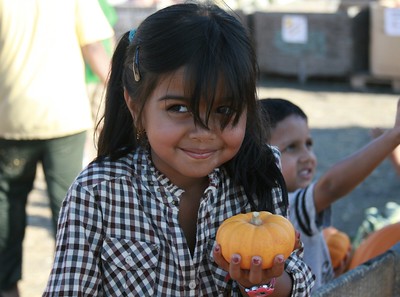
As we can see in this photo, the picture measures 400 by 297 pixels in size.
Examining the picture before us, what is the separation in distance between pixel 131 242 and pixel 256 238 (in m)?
0.33

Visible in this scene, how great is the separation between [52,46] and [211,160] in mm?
2003

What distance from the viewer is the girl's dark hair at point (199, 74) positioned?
5.89 ft

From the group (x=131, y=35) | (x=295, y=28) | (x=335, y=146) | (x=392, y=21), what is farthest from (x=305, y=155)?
(x=295, y=28)

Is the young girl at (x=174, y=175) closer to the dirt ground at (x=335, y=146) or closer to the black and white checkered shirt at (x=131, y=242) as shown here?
the black and white checkered shirt at (x=131, y=242)

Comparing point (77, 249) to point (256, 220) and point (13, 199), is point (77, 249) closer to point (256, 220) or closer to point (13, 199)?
point (256, 220)

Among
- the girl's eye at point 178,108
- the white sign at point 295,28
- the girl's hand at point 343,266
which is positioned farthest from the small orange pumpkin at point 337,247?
the white sign at point 295,28

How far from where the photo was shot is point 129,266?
1.95 m

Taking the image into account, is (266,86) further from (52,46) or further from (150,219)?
(150,219)

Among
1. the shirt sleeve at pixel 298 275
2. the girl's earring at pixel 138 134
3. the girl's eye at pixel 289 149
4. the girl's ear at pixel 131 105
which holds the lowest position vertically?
the shirt sleeve at pixel 298 275

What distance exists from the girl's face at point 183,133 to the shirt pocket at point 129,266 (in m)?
0.23

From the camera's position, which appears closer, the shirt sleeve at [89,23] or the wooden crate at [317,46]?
the shirt sleeve at [89,23]

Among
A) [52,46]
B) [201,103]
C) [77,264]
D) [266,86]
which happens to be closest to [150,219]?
[77,264]

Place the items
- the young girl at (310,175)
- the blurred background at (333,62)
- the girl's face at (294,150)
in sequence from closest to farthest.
→ the young girl at (310,175) → the girl's face at (294,150) → the blurred background at (333,62)

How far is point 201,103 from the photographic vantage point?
1782 millimetres
